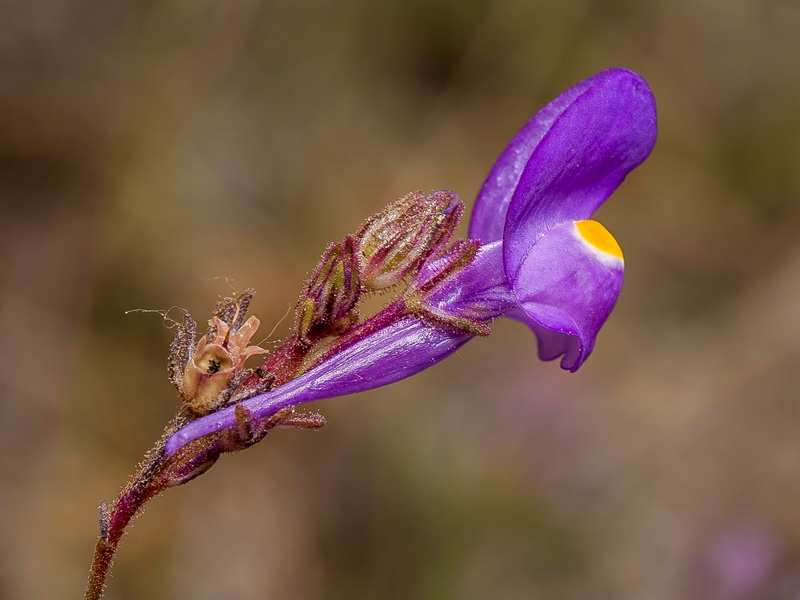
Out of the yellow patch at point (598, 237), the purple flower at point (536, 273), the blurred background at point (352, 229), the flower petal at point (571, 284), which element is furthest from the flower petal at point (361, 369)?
the blurred background at point (352, 229)

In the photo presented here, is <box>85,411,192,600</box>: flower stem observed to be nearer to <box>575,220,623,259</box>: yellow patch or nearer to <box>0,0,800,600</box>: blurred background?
<box>575,220,623,259</box>: yellow patch

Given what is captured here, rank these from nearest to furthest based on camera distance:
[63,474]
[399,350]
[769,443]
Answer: [399,350]
[63,474]
[769,443]

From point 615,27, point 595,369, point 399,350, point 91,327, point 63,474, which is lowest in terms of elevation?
point 63,474

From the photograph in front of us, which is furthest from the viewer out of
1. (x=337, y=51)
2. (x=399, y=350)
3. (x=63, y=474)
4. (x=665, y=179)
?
(x=665, y=179)

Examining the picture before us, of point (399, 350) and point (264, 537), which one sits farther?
point (264, 537)

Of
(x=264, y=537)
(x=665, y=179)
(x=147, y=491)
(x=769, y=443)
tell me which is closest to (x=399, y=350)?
(x=147, y=491)

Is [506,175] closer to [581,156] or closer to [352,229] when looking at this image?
[581,156]

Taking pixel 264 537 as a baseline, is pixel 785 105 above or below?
above

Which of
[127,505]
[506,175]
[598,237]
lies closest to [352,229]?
[506,175]

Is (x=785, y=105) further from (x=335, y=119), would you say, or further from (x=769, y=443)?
(x=335, y=119)
